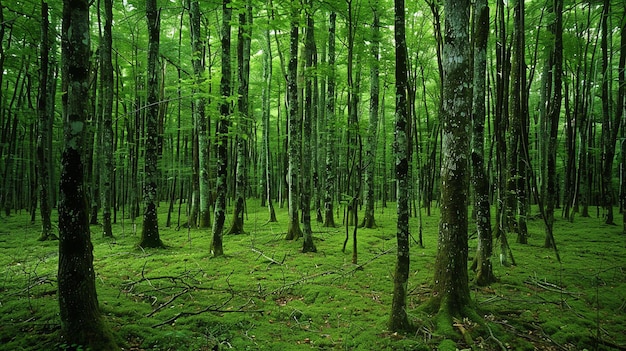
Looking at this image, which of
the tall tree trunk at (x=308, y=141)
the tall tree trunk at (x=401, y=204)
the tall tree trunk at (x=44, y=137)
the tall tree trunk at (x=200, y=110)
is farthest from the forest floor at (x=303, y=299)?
the tall tree trunk at (x=200, y=110)

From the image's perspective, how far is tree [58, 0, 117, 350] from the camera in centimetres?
383

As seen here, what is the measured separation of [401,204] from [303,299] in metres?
2.76

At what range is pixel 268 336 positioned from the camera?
4.86 meters

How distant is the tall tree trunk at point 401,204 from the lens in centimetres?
471

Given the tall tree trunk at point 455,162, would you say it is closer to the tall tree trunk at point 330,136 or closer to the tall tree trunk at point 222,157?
the tall tree trunk at point 222,157

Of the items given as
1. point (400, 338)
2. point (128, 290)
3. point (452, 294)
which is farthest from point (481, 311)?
point (128, 290)

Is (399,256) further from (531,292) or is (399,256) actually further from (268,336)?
(531,292)

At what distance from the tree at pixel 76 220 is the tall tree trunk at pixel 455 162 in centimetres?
452

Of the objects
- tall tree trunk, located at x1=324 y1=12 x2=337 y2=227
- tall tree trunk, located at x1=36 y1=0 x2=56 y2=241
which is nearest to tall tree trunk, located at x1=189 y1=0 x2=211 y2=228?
tall tree trunk, located at x1=36 y1=0 x2=56 y2=241

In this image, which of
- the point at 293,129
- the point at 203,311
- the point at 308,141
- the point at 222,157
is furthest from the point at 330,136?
the point at 203,311

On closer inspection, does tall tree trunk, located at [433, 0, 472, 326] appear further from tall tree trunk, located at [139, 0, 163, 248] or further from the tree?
tall tree trunk, located at [139, 0, 163, 248]

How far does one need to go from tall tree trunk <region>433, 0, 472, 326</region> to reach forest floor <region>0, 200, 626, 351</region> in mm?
427

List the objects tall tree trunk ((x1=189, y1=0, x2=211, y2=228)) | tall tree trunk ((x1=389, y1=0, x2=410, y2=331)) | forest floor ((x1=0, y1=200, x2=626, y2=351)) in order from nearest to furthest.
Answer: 1. forest floor ((x1=0, y1=200, x2=626, y2=351))
2. tall tree trunk ((x1=389, y1=0, x2=410, y2=331))
3. tall tree trunk ((x1=189, y1=0, x2=211, y2=228))

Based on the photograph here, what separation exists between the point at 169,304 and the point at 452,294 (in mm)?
4533
